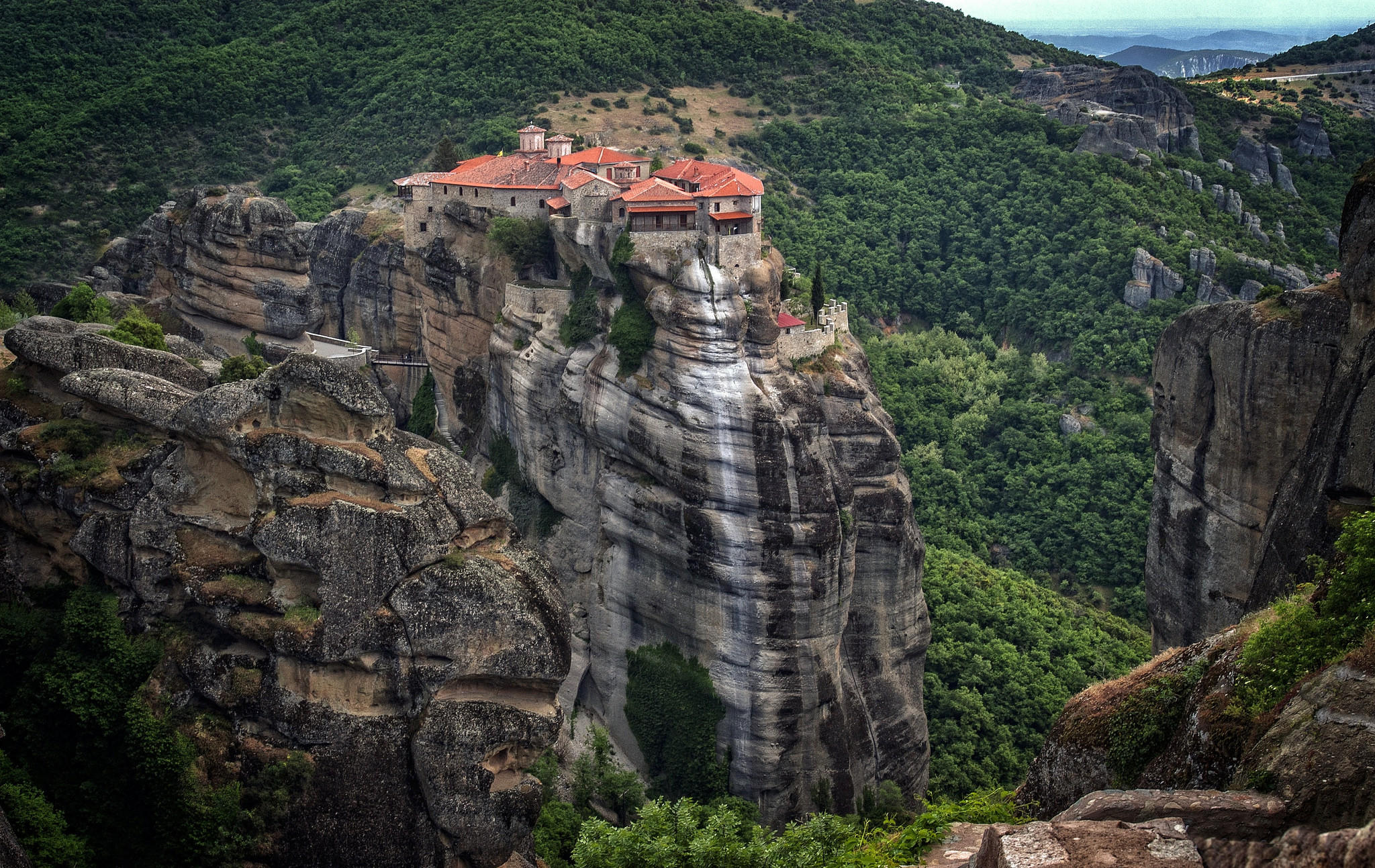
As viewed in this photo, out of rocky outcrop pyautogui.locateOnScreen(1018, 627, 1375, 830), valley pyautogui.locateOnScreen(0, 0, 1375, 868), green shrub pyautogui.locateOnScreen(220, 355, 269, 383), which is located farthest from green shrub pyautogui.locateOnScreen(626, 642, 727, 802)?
rocky outcrop pyautogui.locateOnScreen(1018, 627, 1375, 830)

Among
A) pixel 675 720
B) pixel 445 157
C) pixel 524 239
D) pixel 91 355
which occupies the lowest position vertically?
pixel 675 720

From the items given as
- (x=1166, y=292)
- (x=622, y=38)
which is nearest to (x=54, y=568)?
(x=1166, y=292)

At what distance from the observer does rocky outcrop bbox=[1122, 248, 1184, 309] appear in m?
69.2

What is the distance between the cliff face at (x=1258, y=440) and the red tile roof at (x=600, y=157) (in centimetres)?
2556

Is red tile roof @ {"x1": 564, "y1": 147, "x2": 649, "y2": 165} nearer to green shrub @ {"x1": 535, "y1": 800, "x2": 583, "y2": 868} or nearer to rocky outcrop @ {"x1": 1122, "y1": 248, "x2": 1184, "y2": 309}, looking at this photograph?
green shrub @ {"x1": 535, "y1": 800, "x2": 583, "y2": 868}

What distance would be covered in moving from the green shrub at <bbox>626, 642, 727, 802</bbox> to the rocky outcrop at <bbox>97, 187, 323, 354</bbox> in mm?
25707

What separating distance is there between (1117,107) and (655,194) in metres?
64.7

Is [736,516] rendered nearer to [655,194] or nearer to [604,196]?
[655,194]

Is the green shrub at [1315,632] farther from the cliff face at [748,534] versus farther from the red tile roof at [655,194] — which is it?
the red tile roof at [655,194]

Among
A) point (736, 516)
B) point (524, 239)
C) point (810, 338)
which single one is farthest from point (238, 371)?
point (810, 338)

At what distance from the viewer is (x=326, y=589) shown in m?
27.9

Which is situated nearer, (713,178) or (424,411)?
(713,178)

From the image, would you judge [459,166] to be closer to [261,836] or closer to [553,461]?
[553,461]

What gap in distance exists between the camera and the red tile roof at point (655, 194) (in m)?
44.7
